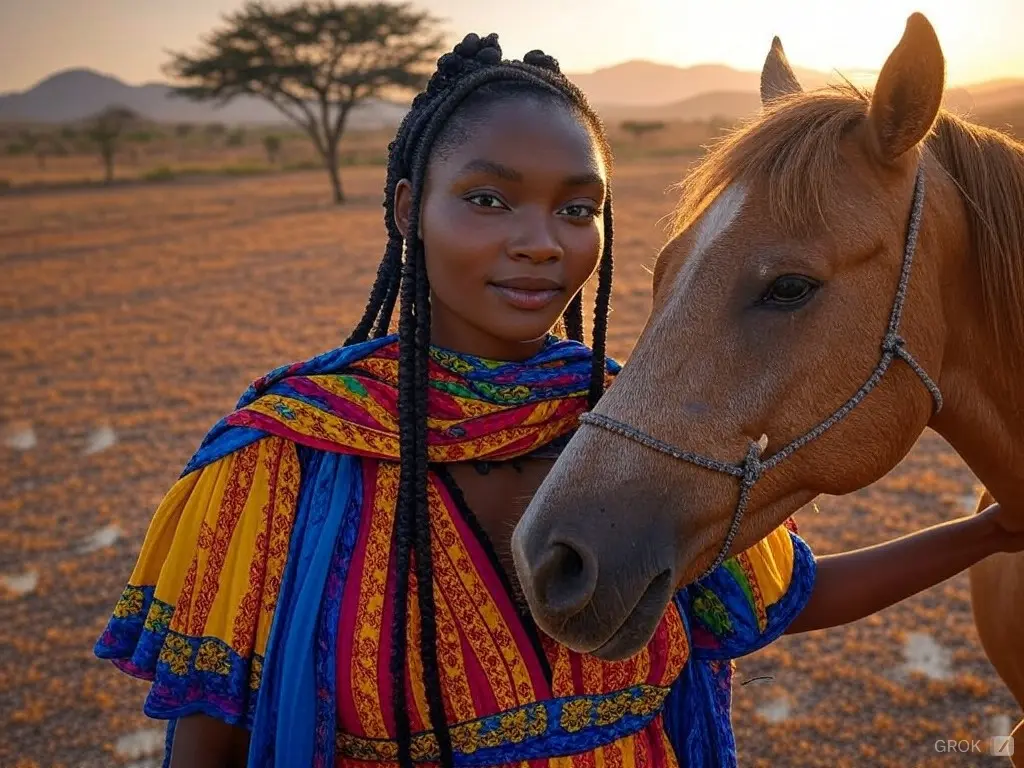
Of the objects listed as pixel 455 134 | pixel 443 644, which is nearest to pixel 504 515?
pixel 443 644

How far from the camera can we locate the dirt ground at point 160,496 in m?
3.60

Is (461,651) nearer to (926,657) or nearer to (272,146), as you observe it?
(926,657)

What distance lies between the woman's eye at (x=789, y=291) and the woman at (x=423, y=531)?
34 centimetres

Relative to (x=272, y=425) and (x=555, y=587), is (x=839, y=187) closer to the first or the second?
(x=555, y=587)

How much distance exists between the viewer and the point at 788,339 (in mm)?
1406

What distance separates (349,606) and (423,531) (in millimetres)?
182

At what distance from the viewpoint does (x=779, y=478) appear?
1460 millimetres

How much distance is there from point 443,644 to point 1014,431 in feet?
4.15

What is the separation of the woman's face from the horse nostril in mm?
443

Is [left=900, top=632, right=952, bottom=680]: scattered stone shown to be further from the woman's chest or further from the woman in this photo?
the woman's chest

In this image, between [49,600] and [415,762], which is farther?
[49,600]

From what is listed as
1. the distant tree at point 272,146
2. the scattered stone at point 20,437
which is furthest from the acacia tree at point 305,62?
the scattered stone at point 20,437

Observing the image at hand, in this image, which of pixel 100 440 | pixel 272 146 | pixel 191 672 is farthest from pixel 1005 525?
pixel 272 146

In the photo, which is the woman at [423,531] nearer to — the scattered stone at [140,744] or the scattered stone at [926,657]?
the scattered stone at [140,744]
